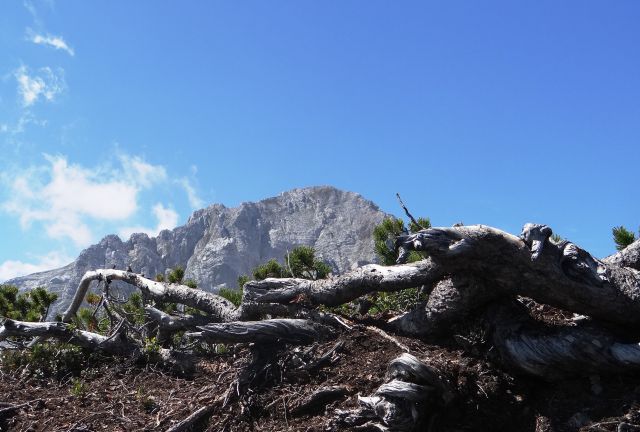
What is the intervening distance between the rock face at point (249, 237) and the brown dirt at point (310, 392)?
108393 millimetres

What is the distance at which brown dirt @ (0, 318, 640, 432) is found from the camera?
13.1ft

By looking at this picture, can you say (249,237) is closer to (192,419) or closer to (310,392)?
(192,419)

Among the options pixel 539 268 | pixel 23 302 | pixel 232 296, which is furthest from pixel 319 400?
pixel 23 302

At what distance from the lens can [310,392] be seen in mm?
4645

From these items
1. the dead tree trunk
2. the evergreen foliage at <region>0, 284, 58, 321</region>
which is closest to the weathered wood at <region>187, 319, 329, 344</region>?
the dead tree trunk

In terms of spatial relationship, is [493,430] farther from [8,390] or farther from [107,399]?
[8,390]

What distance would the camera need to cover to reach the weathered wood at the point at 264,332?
5145 millimetres

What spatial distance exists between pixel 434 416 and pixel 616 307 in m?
1.64

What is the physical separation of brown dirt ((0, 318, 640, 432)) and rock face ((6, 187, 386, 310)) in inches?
→ 4267

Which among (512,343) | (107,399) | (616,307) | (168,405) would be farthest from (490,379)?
(107,399)

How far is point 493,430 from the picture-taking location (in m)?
4.01

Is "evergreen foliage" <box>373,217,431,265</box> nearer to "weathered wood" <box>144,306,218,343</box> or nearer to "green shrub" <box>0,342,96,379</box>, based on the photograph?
"weathered wood" <box>144,306,218,343</box>

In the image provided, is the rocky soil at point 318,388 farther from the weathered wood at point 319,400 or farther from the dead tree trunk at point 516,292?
the dead tree trunk at point 516,292

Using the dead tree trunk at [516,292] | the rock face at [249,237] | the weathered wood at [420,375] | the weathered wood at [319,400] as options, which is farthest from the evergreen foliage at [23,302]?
the rock face at [249,237]
